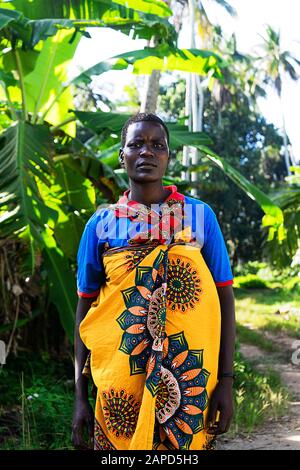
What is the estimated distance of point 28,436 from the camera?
13.5 feet

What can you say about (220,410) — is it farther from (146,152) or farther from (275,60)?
(275,60)

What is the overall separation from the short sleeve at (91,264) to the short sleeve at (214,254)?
1.19ft

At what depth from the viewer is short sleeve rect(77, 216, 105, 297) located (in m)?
2.13

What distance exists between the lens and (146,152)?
2.05 meters

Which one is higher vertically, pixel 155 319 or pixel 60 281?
pixel 60 281

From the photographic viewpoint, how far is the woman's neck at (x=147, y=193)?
2133 millimetres

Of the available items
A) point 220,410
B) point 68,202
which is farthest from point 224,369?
point 68,202

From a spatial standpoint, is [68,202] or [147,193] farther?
[68,202]

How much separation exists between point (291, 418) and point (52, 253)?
2.58 metres

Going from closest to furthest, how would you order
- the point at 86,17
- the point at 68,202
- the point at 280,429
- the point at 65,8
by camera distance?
the point at 280,429, the point at 86,17, the point at 65,8, the point at 68,202

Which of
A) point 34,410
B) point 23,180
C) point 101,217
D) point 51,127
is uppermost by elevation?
point 51,127

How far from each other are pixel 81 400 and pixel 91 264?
48cm

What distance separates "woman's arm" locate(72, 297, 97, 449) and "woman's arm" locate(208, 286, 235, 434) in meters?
0.43

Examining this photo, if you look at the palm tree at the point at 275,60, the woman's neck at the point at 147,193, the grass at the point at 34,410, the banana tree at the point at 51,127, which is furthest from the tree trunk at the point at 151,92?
the palm tree at the point at 275,60
